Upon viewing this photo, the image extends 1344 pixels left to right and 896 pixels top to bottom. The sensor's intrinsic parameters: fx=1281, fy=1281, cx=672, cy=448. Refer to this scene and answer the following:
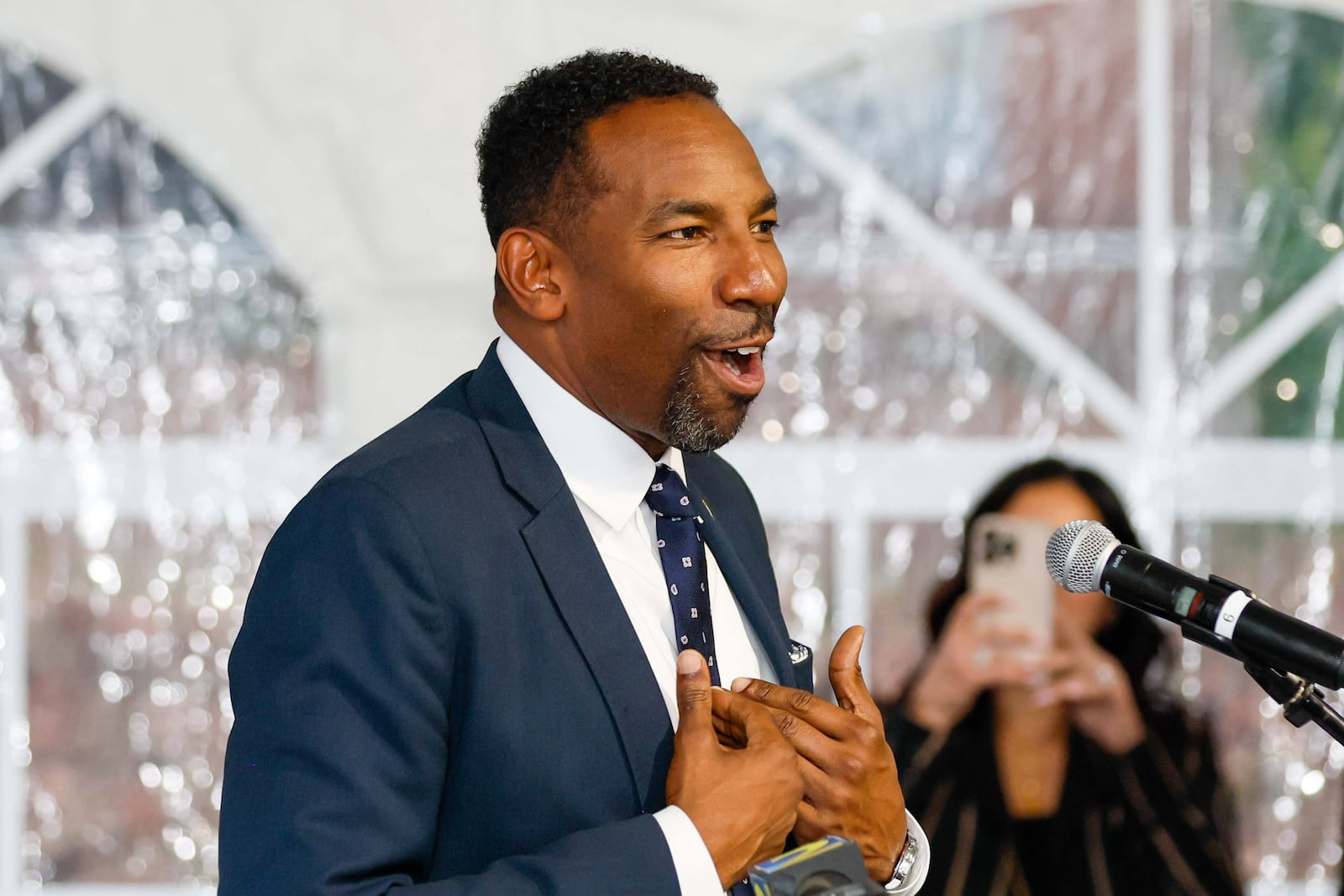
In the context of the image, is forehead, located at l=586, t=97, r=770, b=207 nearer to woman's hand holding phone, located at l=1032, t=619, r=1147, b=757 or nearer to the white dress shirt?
the white dress shirt

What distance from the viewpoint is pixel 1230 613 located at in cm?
107

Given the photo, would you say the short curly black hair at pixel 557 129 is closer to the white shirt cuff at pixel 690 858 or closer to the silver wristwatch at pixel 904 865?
the white shirt cuff at pixel 690 858

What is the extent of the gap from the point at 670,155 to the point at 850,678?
57 centimetres

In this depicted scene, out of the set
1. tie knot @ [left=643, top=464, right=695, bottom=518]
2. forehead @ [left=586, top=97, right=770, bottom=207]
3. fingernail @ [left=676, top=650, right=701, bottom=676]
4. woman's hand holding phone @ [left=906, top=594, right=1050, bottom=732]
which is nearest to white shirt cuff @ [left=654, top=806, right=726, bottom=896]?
fingernail @ [left=676, top=650, right=701, bottom=676]

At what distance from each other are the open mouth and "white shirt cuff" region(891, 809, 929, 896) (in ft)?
1.58

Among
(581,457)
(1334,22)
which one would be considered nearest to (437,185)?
(581,457)

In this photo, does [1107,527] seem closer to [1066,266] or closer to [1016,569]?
[1016,569]

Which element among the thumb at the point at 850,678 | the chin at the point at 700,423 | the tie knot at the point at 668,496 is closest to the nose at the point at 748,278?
the chin at the point at 700,423

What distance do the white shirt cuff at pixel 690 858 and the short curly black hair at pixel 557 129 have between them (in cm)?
62

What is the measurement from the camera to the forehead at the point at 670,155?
1294mm

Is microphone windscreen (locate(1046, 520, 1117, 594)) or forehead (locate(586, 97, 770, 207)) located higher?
forehead (locate(586, 97, 770, 207))

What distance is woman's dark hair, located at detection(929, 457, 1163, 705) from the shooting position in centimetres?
259

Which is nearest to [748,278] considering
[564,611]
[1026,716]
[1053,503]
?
[564,611]

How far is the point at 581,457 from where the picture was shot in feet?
4.46
